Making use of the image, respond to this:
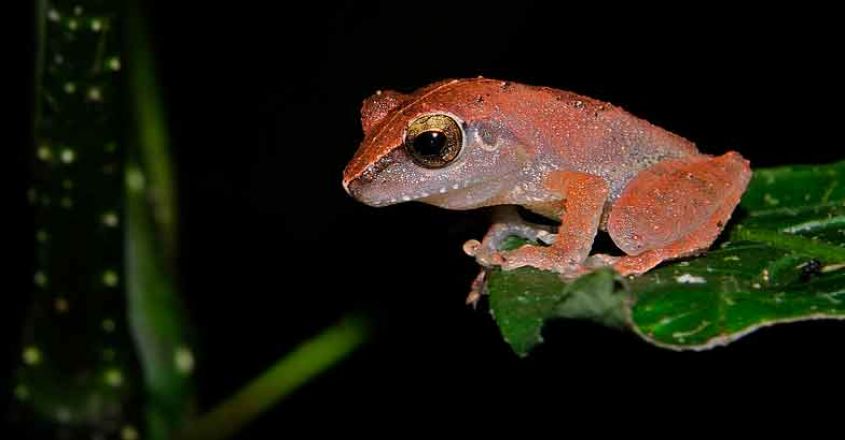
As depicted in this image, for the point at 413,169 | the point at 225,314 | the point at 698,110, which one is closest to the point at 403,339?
the point at 225,314

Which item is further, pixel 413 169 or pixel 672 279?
pixel 413 169

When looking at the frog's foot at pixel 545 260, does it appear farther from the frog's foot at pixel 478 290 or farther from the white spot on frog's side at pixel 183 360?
the white spot on frog's side at pixel 183 360

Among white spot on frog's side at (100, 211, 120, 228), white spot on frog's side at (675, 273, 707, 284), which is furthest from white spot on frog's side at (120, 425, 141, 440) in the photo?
white spot on frog's side at (675, 273, 707, 284)

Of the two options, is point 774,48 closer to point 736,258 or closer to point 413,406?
point 413,406

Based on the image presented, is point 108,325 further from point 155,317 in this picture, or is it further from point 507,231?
point 507,231

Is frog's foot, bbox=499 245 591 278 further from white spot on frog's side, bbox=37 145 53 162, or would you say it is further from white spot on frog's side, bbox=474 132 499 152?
white spot on frog's side, bbox=37 145 53 162

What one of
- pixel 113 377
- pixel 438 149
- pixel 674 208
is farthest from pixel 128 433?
pixel 674 208
